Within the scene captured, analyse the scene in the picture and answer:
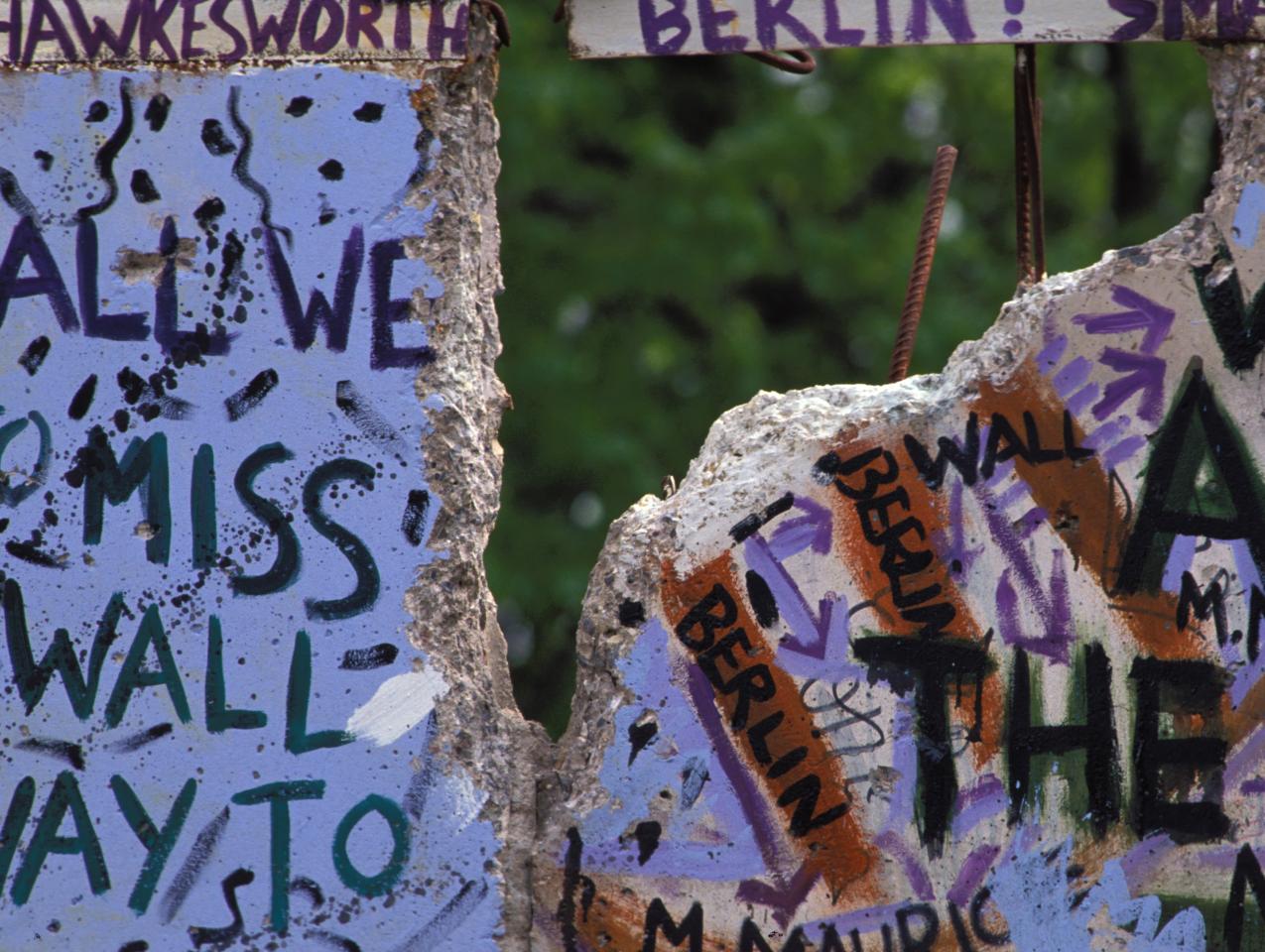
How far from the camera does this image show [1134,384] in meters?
2.71

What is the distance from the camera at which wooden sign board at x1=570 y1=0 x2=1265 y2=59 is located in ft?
9.25

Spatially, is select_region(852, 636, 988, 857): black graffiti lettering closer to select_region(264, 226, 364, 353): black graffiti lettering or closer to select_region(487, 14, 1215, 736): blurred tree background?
select_region(264, 226, 364, 353): black graffiti lettering

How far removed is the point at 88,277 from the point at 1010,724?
1.74 meters

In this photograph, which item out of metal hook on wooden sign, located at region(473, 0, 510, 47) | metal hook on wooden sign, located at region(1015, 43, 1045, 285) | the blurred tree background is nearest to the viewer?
metal hook on wooden sign, located at region(473, 0, 510, 47)

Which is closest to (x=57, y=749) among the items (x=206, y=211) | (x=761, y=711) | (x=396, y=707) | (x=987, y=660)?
(x=396, y=707)

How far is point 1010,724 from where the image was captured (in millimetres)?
2723

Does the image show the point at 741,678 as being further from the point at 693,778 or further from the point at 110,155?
the point at 110,155

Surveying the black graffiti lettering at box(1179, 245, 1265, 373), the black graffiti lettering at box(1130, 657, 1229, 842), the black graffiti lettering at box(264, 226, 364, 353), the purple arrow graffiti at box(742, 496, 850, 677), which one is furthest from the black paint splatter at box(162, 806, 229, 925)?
the black graffiti lettering at box(1179, 245, 1265, 373)

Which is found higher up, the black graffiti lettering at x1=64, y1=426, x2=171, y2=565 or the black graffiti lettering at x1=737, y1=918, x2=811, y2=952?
the black graffiti lettering at x1=64, y1=426, x2=171, y2=565

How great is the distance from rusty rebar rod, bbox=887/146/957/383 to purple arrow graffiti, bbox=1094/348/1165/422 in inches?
14.9

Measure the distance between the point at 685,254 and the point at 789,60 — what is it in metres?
4.54

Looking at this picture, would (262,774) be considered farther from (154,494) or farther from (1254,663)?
(1254,663)

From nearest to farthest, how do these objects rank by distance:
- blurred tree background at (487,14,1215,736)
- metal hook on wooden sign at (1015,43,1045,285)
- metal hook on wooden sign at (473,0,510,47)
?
metal hook on wooden sign at (473,0,510,47) < metal hook on wooden sign at (1015,43,1045,285) < blurred tree background at (487,14,1215,736)

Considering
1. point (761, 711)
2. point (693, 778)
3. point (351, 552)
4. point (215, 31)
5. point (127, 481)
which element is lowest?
point (693, 778)
